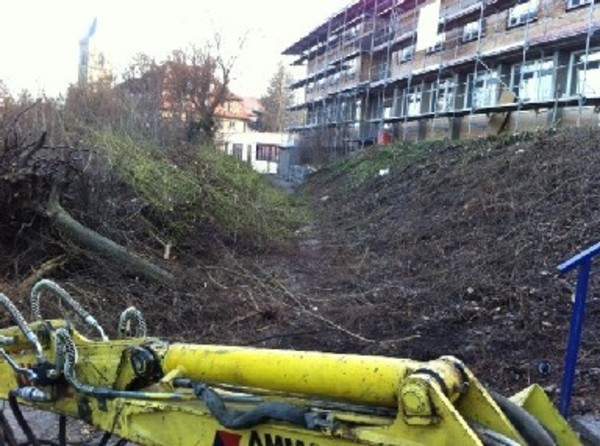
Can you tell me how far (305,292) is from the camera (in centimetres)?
980

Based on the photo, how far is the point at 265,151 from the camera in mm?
65562

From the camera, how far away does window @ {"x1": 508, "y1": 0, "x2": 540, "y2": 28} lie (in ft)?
87.8

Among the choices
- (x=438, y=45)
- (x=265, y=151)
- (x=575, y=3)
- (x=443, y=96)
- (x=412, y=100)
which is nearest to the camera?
(x=575, y=3)

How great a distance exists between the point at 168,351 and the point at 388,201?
15.9 metres

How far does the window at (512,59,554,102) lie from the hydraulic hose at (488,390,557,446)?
76.2ft

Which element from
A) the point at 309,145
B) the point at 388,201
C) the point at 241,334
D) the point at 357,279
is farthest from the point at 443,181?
the point at 309,145

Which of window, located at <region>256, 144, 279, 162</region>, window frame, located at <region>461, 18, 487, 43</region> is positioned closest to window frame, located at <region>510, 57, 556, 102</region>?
window frame, located at <region>461, 18, 487, 43</region>

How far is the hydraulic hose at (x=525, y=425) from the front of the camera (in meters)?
2.36

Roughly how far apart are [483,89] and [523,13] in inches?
129

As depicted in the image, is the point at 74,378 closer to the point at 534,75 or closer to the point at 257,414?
the point at 257,414

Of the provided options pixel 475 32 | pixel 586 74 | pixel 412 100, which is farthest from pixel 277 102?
pixel 586 74

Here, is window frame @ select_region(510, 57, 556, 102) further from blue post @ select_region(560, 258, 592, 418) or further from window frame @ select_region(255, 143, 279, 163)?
window frame @ select_region(255, 143, 279, 163)

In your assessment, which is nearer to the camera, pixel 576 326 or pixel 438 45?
pixel 576 326

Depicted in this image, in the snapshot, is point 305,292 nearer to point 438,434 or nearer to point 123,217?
point 123,217
